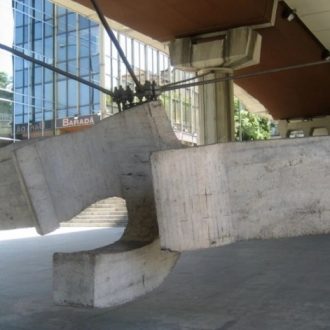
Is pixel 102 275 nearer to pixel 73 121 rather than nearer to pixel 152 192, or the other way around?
pixel 152 192

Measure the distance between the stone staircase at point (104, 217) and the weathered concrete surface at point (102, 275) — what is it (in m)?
18.5

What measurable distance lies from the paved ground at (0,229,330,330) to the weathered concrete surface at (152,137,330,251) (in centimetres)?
213

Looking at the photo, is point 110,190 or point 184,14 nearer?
point 110,190

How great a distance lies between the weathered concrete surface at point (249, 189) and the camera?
438cm

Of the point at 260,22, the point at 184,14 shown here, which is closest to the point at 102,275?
the point at 184,14

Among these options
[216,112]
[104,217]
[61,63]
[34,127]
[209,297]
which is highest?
[61,63]

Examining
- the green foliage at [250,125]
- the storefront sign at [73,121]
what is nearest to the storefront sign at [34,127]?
the storefront sign at [73,121]

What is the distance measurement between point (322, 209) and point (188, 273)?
5.71 m

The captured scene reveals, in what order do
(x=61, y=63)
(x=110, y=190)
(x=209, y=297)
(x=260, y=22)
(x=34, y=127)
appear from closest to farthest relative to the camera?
1. (x=110, y=190)
2. (x=209, y=297)
3. (x=260, y=22)
4. (x=34, y=127)
5. (x=61, y=63)

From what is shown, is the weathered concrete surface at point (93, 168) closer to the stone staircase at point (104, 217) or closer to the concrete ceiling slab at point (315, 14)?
the concrete ceiling slab at point (315, 14)

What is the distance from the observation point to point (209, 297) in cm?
786

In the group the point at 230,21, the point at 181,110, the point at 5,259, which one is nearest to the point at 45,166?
the point at 5,259

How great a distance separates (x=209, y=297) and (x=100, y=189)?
299cm

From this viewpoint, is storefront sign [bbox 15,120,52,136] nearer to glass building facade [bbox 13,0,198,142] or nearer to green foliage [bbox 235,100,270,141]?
glass building facade [bbox 13,0,198,142]
